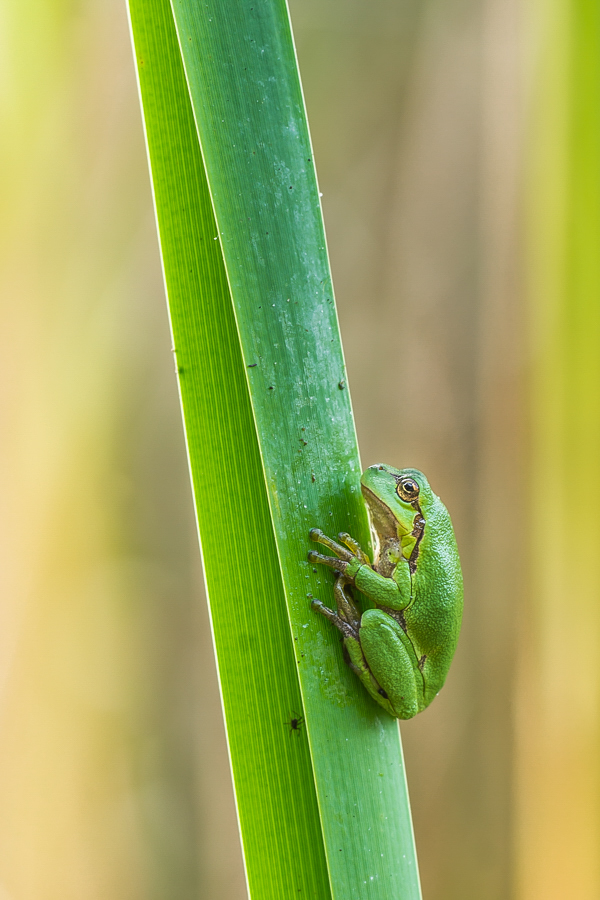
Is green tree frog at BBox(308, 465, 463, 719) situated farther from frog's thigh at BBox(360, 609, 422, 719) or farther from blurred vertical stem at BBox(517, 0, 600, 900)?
blurred vertical stem at BBox(517, 0, 600, 900)

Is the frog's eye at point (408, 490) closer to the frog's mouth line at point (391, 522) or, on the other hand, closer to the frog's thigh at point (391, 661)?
the frog's mouth line at point (391, 522)

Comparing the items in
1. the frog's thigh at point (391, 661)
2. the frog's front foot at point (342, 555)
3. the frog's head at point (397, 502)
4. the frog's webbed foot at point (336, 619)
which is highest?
the frog's head at point (397, 502)

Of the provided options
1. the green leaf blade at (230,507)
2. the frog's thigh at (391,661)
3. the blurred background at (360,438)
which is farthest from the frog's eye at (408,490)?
the green leaf blade at (230,507)

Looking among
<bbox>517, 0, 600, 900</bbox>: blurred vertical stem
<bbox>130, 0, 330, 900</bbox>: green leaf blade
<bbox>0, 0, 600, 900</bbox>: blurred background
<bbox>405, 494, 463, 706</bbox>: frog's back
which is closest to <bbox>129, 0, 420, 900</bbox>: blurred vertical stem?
<bbox>130, 0, 330, 900</bbox>: green leaf blade

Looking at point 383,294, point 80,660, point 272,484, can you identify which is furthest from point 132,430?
point 272,484

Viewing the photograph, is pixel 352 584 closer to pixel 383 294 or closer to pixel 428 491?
pixel 428 491

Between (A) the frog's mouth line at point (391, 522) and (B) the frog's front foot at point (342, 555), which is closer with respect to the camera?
(B) the frog's front foot at point (342, 555)

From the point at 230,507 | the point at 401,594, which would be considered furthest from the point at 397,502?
the point at 230,507

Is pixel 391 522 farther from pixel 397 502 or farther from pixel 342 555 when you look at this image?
pixel 342 555
